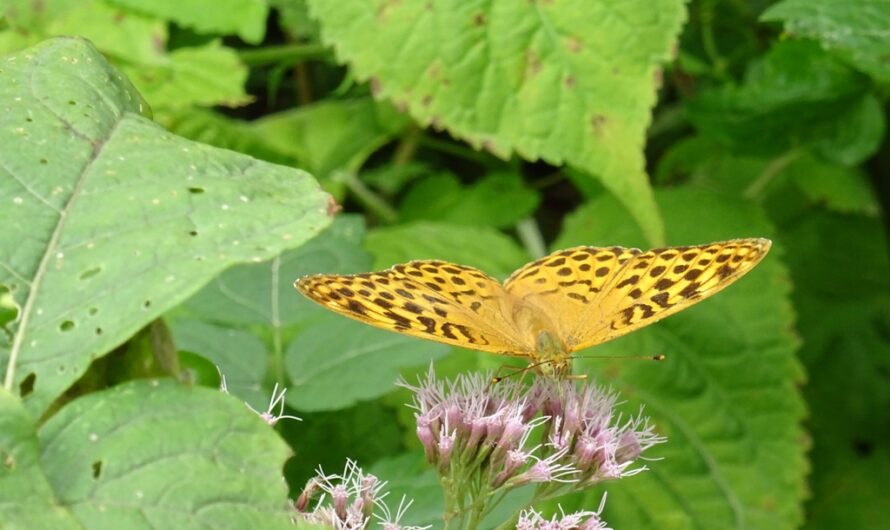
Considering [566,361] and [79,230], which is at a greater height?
[79,230]

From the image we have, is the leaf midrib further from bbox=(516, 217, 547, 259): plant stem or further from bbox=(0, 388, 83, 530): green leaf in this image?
bbox=(516, 217, 547, 259): plant stem

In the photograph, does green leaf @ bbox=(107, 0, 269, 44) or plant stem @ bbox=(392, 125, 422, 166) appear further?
plant stem @ bbox=(392, 125, 422, 166)

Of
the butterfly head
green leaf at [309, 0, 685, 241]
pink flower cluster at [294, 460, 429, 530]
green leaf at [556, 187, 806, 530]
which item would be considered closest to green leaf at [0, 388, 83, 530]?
pink flower cluster at [294, 460, 429, 530]

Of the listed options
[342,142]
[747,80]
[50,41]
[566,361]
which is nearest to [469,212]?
[342,142]

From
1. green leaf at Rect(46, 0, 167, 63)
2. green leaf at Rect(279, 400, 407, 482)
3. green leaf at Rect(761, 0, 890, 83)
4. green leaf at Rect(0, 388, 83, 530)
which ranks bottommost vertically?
green leaf at Rect(279, 400, 407, 482)

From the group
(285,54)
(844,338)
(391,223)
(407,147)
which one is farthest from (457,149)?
(844,338)

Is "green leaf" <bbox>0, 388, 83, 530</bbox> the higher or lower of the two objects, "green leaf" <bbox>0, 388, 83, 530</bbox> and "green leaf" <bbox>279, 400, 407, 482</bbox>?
the higher

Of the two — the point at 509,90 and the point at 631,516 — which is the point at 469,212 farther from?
the point at 631,516
